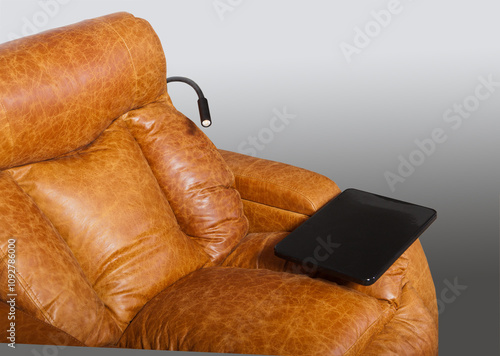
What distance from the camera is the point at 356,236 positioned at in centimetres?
187

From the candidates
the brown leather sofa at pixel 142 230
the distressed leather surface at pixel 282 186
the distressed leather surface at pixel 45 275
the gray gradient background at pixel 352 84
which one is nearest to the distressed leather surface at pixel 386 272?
the brown leather sofa at pixel 142 230

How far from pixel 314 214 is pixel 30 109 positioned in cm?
85

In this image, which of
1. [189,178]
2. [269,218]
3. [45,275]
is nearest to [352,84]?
[269,218]

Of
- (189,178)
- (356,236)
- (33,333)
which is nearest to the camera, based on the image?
(33,333)

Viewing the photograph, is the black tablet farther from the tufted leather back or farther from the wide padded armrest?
the tufted leather back

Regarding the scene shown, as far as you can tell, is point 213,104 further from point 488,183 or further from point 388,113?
point 488,183

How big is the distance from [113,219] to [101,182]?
0.11m

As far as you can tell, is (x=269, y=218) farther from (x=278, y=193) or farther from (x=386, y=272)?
(x=386, y=272)

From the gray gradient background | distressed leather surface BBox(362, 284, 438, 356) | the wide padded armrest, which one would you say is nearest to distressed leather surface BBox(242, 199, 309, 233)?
the wide padded armrest

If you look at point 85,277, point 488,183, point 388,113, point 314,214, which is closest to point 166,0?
point 388,113

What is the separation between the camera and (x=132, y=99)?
1.97 metres

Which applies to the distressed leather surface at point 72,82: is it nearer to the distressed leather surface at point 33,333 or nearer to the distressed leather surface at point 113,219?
the distressed leather surface at point 113,219

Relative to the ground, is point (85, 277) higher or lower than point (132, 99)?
lower

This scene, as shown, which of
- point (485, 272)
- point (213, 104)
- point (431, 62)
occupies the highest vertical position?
point (431, 62)
